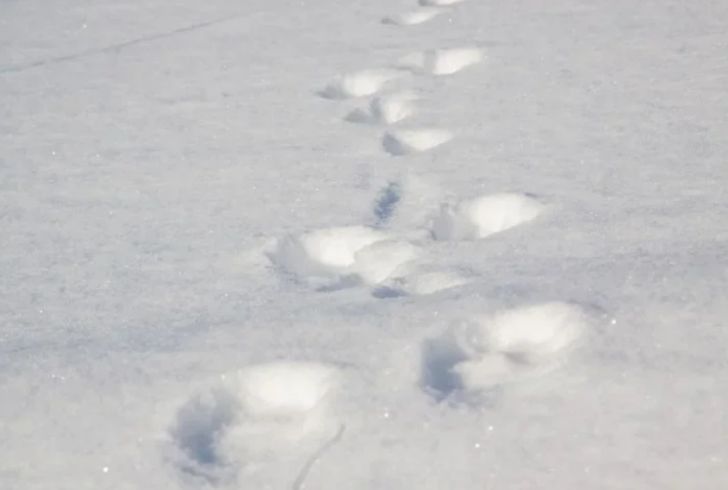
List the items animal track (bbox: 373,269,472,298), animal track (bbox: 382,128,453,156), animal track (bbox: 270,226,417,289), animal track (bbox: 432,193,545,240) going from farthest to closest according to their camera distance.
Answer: animal track (bbox: 382,128,453,156) → animal track (bbox: 432,193,545,240) → animal track (bbox: 270,226,417,289) → animal track (bbox: 373,269,472,298)

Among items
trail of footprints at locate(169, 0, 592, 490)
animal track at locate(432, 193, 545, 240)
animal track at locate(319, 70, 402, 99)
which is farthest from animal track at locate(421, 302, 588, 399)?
animal track at locate(319, 70, 402, 99)

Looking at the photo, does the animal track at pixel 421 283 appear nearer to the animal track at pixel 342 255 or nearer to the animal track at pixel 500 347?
the animal track at pixel 342 255

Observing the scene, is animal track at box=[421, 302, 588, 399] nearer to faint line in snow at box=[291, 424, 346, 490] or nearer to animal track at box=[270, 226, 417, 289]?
faint line in snow at box=[291, 424, 346, 490]

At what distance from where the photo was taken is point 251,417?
1480 millimetres

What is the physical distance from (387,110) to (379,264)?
0.91m

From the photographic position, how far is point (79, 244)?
6.81ft

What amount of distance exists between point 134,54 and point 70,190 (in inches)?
47.7

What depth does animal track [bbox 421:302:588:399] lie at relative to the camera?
149 cm

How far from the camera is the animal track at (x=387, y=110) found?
2.68 meters

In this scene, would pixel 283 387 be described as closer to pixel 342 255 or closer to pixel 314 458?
pixel 314 458

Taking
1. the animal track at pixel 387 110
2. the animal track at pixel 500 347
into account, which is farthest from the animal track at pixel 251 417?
the animal track at pixel 387 110

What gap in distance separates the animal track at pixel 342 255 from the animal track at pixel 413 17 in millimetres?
1675

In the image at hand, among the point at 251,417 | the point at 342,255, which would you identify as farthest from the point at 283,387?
the point at 342,255

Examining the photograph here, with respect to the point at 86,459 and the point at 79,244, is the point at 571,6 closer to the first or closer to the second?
the point at 79,244
